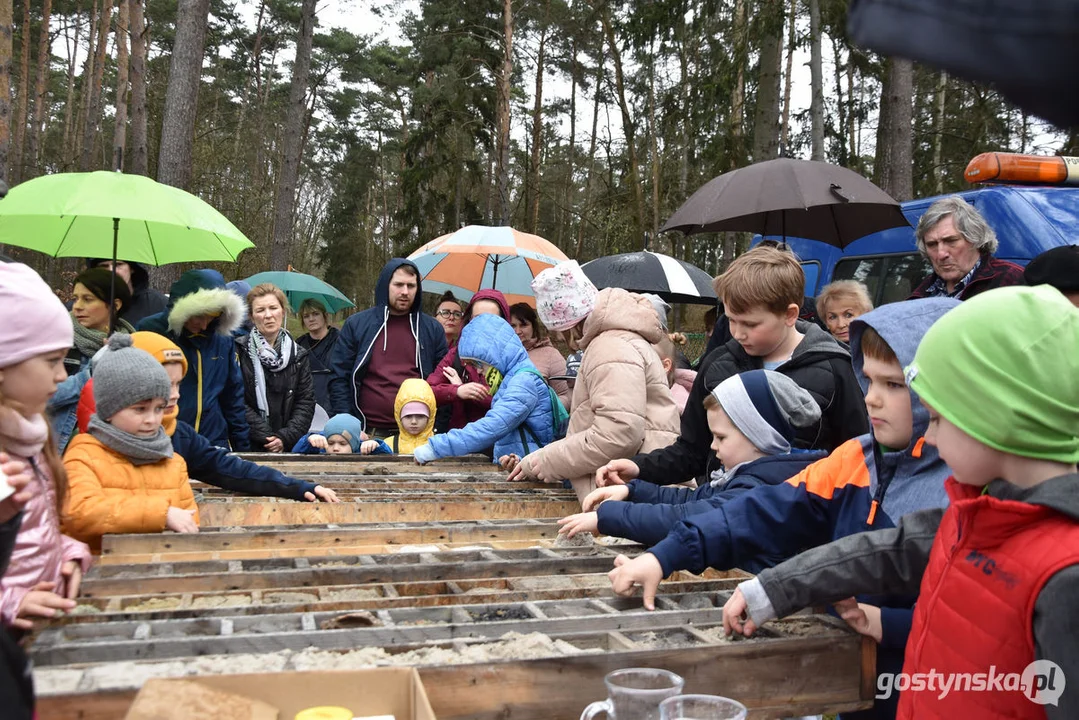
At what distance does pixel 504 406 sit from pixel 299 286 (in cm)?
661

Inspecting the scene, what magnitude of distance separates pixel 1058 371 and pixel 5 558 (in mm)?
1881

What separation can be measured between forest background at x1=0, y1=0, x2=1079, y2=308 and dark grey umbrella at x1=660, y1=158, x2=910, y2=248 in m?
4.46

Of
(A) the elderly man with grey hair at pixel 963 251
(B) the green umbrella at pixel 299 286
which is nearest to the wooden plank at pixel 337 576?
(A) the elderly man with grey hair at pixel 963 251

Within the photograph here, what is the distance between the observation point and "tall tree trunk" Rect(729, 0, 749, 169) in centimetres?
1273

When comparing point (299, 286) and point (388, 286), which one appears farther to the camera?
point (299, 286)

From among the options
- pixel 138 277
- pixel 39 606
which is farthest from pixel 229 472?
pixel 138 277

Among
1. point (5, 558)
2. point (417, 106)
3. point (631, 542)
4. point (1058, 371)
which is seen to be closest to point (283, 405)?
point (631, 542)

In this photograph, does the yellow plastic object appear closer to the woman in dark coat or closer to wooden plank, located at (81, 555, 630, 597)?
wooden plank, located at (81, 555, 630, 597)

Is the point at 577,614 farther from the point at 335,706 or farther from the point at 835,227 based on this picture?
the point at 835,227

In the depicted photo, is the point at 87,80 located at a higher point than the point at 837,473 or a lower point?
higher

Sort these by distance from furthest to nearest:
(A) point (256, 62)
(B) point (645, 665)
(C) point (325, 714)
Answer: (A) point (256, 62) < (B) point (645, 665) < (C) point (325, 714)

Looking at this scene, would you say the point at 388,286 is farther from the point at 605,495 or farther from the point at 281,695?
the point at 281,695

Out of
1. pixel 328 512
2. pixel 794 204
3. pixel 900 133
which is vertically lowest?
pixel 328 512

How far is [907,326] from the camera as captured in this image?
2.19 meters
